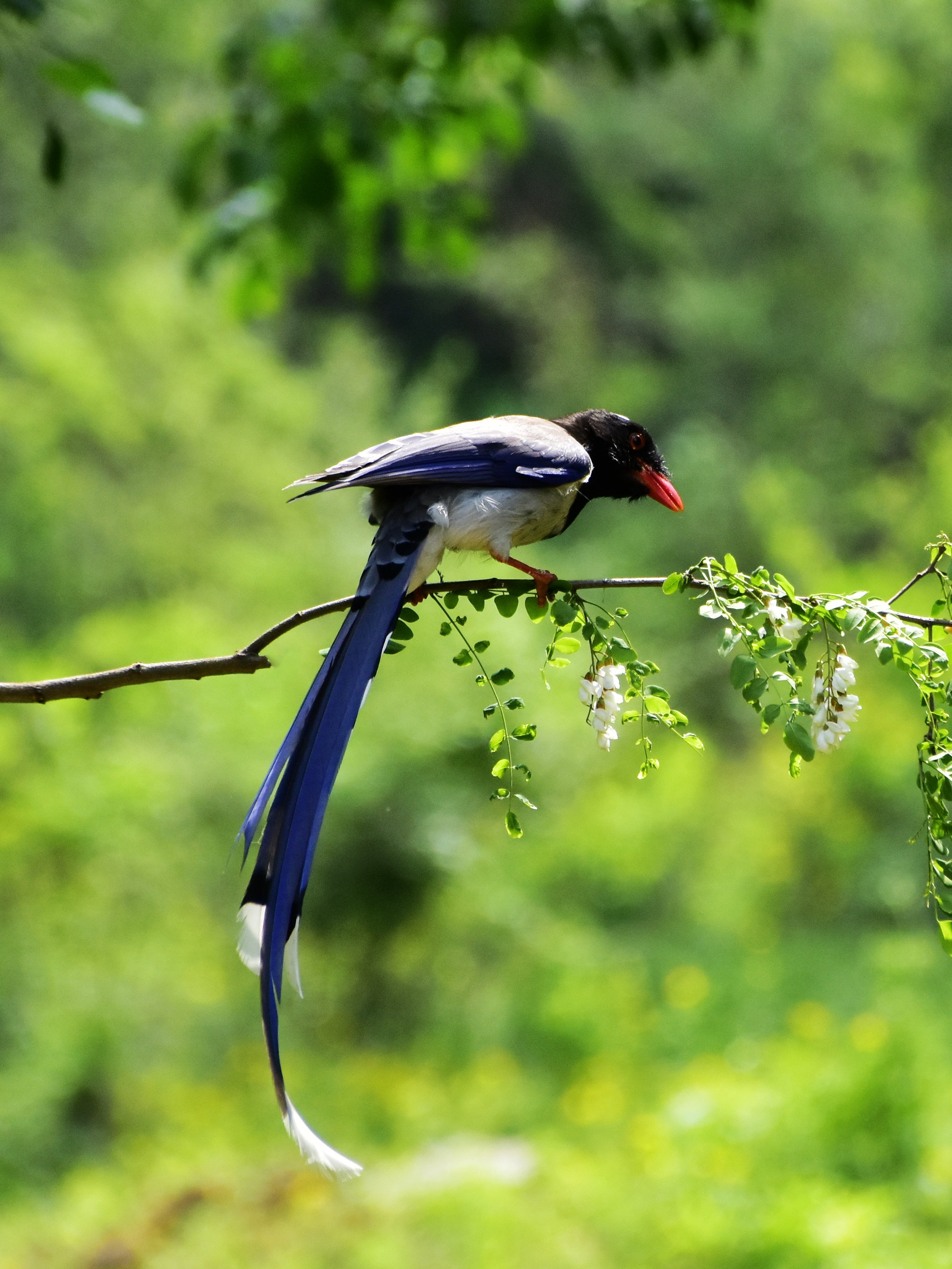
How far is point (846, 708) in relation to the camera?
1143mm

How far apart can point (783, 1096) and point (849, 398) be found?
20.6 ft

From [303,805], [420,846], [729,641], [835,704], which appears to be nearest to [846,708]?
[835,704]

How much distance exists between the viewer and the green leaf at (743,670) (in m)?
1.14

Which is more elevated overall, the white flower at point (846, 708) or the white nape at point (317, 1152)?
the white flower at point (846, 708)

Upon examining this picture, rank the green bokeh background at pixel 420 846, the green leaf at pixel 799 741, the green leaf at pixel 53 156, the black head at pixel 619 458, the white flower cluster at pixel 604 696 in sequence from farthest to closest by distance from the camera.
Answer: the green bokeh background at pixel 420 846, the black head at pixel 619 458, the green leaf at pixel 53 156, the white flower cluster at pixel 604 696, the green leaf at pixel 799 741

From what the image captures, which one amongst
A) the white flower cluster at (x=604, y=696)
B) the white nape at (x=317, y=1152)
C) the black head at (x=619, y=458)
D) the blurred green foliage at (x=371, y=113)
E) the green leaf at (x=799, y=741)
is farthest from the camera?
the blurred green foliage at (x=371, y=113)

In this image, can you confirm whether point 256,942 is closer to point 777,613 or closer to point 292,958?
point 292,958

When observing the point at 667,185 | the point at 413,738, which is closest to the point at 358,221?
the point at 413,738

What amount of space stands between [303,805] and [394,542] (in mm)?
400

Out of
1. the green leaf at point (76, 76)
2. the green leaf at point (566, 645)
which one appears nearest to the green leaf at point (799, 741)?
the green leaf at point (566, 645)

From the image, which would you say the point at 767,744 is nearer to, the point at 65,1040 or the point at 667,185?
the point at 65,1040

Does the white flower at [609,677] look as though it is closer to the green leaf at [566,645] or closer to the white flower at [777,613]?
the green leaf at [566,645]

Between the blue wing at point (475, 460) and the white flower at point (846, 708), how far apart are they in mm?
603

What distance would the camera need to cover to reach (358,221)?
2756 millimetres
